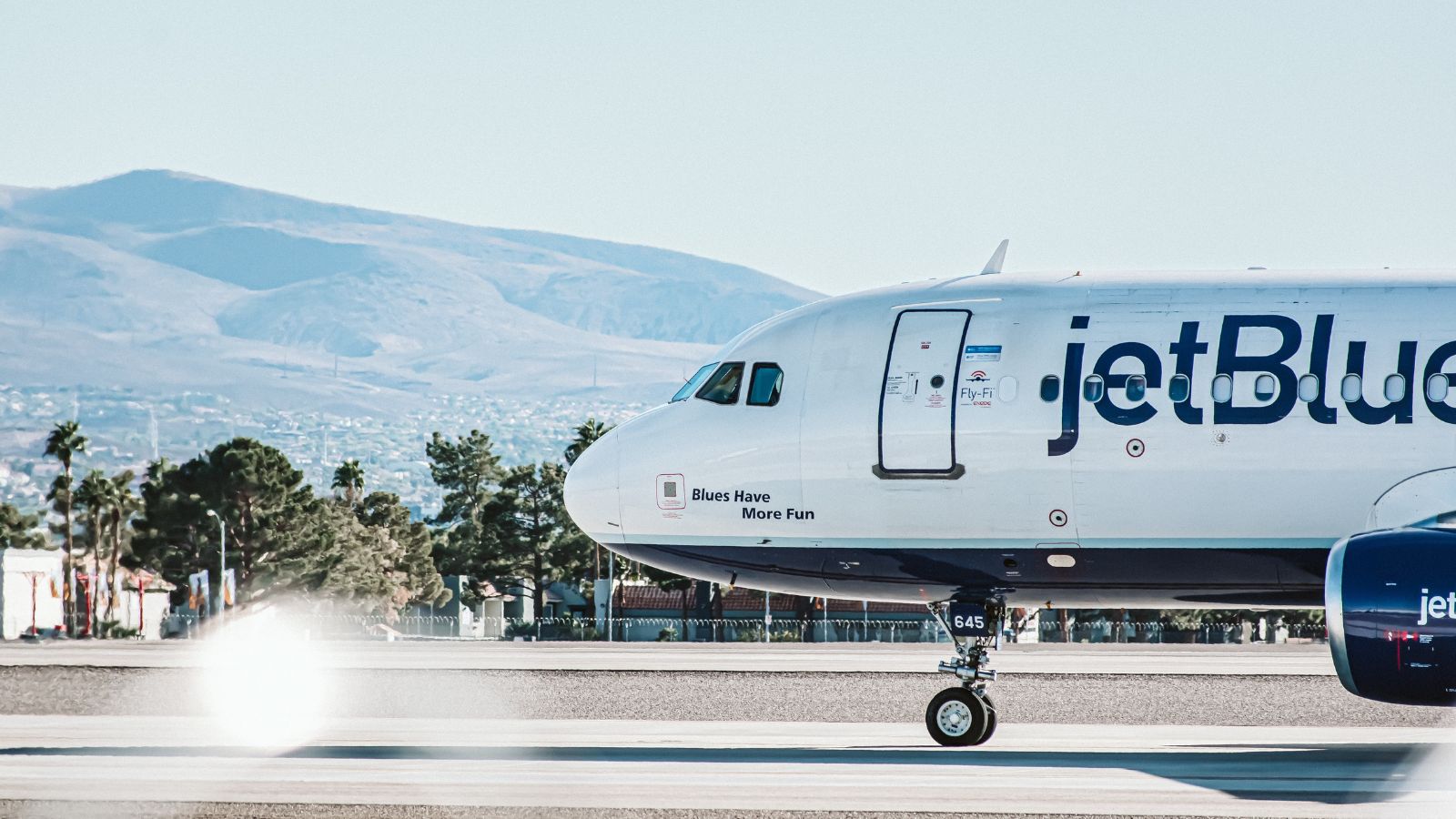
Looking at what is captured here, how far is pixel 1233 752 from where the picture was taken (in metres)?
Result: 22.7

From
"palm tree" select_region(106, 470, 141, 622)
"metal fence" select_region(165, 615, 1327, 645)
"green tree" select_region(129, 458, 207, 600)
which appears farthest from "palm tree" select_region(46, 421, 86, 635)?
"metal fence" select_region(165, 615, 1327, 645)

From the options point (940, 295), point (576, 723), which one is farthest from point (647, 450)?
point (576, 723)

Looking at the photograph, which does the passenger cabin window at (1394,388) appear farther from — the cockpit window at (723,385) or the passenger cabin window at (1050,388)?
the cockpit window at (723,385)

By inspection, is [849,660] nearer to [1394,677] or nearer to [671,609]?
[1394,677]

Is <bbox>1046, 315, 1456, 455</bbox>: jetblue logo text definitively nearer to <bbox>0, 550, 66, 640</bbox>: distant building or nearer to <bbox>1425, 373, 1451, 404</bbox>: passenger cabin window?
<bbox>1425, 373, 1451, 404</bbox>: passenger cabin window

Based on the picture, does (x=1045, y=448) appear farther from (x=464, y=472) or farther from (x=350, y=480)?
(x=464, y=472)

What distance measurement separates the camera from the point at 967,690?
22.1 m

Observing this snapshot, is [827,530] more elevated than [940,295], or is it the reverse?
[940,295]

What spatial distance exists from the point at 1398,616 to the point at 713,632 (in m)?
81.8

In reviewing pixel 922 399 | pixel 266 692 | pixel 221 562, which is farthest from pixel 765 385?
pixel 221 562

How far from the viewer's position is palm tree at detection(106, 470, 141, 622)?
397 feet

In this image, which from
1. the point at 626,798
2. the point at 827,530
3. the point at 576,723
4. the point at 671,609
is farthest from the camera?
the point at 671,609

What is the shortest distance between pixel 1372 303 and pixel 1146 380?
253 centimetres

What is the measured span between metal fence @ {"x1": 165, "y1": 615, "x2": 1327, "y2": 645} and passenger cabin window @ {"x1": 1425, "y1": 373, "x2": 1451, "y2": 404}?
68.7m
